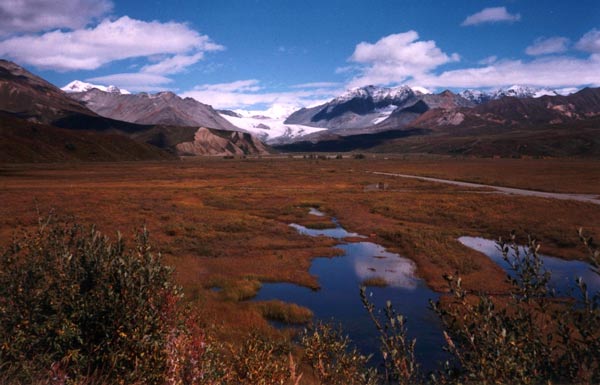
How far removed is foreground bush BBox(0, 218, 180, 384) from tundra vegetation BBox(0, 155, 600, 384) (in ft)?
0.15

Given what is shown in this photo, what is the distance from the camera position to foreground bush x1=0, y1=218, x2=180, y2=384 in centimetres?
855

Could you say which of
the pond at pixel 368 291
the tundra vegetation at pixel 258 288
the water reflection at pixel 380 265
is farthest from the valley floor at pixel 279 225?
the pond at pixel 368 291

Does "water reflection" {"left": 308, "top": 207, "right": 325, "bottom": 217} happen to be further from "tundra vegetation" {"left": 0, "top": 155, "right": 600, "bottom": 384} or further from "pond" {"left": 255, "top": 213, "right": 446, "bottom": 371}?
"pond" {"left": 255, "top": 213, "right": 446, "bottom": 371}

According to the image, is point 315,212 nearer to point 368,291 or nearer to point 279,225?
point 279,225

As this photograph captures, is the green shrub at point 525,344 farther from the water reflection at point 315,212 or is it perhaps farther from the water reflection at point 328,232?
the water reflection at point 315,212

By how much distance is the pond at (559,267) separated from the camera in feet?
92.0

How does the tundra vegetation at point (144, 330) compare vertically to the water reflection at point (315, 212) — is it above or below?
above

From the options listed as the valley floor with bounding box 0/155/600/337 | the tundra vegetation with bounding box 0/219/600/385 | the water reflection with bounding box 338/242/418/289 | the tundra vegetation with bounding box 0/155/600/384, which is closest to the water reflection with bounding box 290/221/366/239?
the valley floor with bounding box 0/155/600/337

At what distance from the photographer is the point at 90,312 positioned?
30.7 ft

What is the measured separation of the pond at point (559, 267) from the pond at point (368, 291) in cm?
583

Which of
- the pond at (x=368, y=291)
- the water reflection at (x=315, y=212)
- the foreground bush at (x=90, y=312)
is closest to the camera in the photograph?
the foreground bush at (x=90, y=312)

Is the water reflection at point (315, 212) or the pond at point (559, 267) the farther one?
the water reflection at point (315, 212)

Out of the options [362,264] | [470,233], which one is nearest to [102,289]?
[362,264]

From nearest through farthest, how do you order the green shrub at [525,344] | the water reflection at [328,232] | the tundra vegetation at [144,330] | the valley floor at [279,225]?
1. the green shrub at [525,344]
2. the tundra vegetation at [144,330]
3. the valley floor at [279,225]
4. the water reflection at [328,232]
